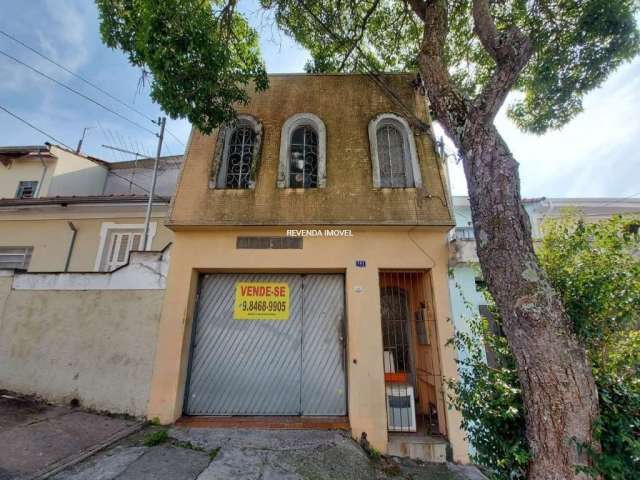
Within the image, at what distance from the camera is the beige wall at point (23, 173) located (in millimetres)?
9875

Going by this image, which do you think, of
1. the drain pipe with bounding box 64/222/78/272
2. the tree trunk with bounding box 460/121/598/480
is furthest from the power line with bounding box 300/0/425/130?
the drain pipe with bounding box 64/222/78/272

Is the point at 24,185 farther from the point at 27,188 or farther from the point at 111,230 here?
the point at 111,230

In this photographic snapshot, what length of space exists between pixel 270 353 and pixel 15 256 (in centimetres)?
836

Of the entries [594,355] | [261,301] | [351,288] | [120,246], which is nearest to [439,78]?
[351,288]

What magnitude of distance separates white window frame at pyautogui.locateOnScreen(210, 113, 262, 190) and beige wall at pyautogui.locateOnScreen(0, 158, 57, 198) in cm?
849

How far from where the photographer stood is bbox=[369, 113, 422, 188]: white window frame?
566 cm

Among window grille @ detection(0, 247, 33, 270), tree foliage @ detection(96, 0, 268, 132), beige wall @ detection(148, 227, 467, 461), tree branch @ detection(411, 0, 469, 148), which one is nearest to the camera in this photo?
tree branch @ detection(411, 0, 469, 148)

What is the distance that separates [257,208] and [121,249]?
4921 millimetres

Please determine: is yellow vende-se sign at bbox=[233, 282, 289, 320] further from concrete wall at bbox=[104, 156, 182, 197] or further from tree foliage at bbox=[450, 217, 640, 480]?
concrete wall at bbox=[104, 156, 182, 197]

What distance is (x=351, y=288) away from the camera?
4996 millimetres

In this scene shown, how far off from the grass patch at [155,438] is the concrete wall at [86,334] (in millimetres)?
789

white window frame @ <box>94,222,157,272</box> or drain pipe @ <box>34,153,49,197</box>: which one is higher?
drain pipe @ <box>34,153,49,197</box>

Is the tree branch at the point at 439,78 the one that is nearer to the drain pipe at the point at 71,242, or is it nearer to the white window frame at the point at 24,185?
the drain pipe at the point at 71,242

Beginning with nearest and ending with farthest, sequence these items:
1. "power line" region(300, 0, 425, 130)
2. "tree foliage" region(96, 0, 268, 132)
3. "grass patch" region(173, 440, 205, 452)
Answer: "grass patch" region(173, 440, 205, 452), "tree foliage" region(96, 0, 268, 132), "power line" region(300, 0, 425, 130)
